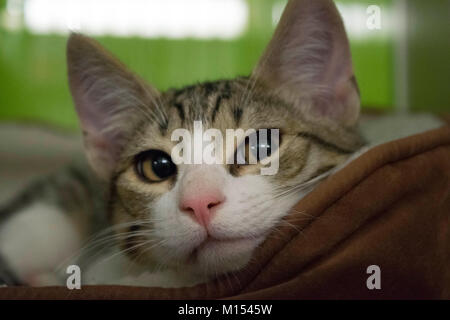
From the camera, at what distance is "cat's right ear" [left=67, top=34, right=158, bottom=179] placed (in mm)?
1003

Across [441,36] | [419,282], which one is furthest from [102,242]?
[441,36]

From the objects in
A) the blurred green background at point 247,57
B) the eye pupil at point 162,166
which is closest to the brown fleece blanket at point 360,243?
the eye pupil at point 162,166

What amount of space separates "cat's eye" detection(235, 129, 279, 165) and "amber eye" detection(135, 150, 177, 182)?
0.44ft

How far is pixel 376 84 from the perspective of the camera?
115 cm

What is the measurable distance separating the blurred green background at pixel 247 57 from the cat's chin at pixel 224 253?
502 millimetres

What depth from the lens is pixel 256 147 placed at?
0.83 m

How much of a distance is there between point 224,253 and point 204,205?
10 cm

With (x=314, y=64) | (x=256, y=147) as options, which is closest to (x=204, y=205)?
(x=256, y=147)

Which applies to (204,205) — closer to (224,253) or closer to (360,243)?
(224,253)

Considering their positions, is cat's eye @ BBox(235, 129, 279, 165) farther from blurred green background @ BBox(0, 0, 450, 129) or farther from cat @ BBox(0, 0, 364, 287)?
blurred green background @ BBox(0, 0, 450, 129)

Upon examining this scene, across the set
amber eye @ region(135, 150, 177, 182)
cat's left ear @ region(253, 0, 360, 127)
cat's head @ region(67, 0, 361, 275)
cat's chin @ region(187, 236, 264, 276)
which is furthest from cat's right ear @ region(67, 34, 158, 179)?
cat's chin @ region(187, 236, 264, 276)

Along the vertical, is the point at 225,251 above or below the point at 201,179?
below

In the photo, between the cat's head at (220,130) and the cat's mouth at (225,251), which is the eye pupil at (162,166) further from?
the cat's mouth at (225,251)

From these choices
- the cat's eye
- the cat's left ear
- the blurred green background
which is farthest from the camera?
the blurred green background
